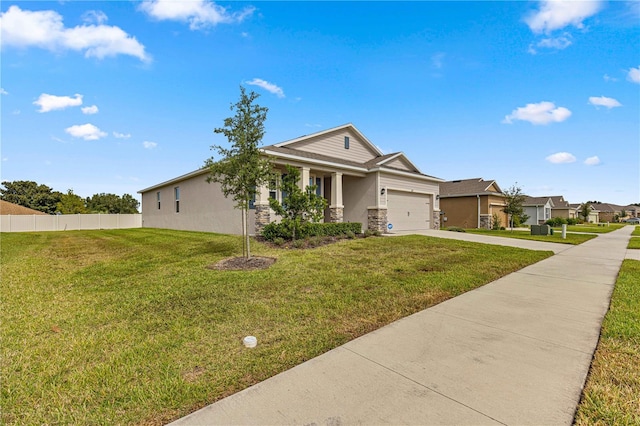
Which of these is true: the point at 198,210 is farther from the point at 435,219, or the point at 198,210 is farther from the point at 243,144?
the point at 435,219

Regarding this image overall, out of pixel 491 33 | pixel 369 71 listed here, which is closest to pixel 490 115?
pixel 491 33

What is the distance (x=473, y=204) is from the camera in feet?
82.6

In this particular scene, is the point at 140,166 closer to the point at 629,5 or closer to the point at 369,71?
the point at 369,71

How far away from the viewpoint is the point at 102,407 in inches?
84.7

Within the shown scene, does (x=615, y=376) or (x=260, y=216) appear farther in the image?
(x=260, y=216)

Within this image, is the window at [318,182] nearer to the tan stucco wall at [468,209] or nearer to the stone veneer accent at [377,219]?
the stone veneer accent at [377,219]

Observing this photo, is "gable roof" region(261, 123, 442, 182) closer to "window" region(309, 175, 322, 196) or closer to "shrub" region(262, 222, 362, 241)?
"window" region(309, 175, 322, 196)

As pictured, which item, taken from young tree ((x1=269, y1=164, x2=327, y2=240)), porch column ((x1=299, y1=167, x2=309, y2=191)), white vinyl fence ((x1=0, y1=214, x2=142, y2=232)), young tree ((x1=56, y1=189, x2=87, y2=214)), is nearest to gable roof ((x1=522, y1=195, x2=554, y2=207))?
porch column ((x1=299, y1=167, x2=309, y2=191))

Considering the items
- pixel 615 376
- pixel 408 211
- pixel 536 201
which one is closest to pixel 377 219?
pixel 408 211

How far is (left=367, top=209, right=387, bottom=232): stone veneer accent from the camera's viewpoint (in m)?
15.7

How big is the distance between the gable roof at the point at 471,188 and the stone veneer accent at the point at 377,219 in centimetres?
1331

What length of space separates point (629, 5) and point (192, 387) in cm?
1311

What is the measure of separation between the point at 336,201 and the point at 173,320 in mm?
11674

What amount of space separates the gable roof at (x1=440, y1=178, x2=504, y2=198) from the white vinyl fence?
30.7 m
